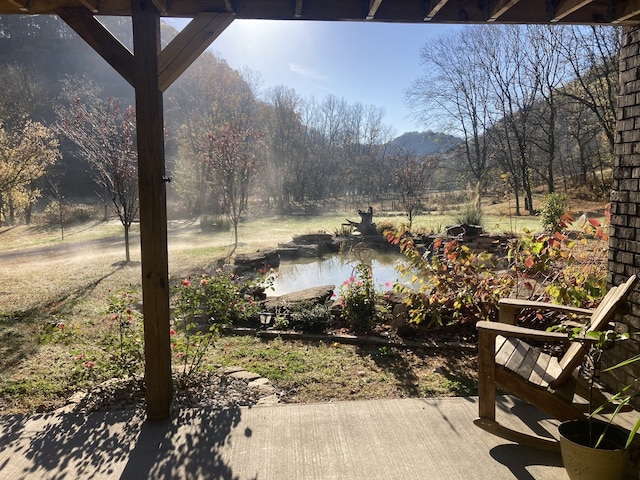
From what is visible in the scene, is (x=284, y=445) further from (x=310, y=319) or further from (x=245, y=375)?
(x=310, y=319)

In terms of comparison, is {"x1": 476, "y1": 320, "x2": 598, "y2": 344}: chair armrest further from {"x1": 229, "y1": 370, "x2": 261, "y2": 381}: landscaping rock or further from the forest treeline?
the forest treeline

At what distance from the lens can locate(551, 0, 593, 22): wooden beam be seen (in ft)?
7.61

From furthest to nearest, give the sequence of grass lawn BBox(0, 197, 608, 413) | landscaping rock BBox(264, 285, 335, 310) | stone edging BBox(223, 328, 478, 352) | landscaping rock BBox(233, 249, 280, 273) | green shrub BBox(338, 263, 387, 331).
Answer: landscaping rock BBox(233, 249, 280, 273) < landscaping rock BBox(264, 285, 335, 310) < green shrub BBox(338, 263, 387, 331) < stone edging BBox(223, 328, 478, 352) < grass lawn BBox(0, 197, 608, 413)

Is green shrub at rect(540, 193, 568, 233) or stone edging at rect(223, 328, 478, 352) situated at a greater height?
green shrub at rect(540, 193, 568, 233)

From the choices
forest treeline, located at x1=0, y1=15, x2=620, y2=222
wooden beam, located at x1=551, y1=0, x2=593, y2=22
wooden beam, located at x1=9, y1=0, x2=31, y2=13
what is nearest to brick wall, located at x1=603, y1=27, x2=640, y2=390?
wooden beam, located at x1=551, y1=0, x2=593, y2=22

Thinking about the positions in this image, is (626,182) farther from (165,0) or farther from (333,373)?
(165,0)

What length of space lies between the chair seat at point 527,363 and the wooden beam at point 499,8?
197cm

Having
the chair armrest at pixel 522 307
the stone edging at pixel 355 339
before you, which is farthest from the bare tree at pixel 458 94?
the chair armrest at pixel 522 307

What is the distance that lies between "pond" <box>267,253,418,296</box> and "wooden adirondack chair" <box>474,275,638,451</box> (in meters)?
4.21

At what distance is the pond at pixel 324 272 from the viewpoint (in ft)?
23.7

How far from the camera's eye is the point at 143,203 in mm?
2389

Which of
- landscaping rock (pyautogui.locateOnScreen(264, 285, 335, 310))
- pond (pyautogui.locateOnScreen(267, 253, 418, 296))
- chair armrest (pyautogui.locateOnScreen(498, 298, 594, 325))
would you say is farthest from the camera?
pond (pyautogui.locateOnScreen(267, 253, 418, 296))

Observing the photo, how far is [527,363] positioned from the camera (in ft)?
7.65

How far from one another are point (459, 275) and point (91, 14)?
3502 millimetres
